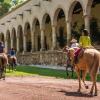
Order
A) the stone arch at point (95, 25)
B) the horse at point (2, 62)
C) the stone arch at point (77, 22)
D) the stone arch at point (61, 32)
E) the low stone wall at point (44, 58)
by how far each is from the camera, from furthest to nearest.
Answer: the stone arch at point (61, 32)
the stone arch at point (77, 22)
the stone arch at point (95, 25)
the low stone wall at point (44, 58)
the horse at point (2, 62)

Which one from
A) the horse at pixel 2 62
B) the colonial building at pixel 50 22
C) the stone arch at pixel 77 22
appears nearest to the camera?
the horse at pixel 2 62

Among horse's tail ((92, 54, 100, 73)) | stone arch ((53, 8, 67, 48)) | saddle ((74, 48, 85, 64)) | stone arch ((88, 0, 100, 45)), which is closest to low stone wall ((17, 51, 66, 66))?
stone arch ((53, 8, 67, 48))

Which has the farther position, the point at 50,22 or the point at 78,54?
the point at 50,22

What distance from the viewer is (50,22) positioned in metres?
44.0

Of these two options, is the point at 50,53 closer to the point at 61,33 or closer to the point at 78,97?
the point at 61,33

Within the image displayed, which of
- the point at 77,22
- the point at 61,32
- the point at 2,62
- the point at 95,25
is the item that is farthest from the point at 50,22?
the point at 2,62

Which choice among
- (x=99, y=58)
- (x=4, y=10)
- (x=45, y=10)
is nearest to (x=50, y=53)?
(x=45, y=10)

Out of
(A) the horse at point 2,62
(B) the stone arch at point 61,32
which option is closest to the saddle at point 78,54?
(A) the horse at point 2,62

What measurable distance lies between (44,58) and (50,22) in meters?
7.78

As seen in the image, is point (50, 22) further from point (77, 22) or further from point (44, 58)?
point (44, 58)

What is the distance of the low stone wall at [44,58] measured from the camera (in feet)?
105

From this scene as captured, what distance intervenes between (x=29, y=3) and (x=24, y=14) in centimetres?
204

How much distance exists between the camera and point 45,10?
36.6 m

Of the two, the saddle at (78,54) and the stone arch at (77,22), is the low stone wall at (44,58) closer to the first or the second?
the stone arch at (77,22)
